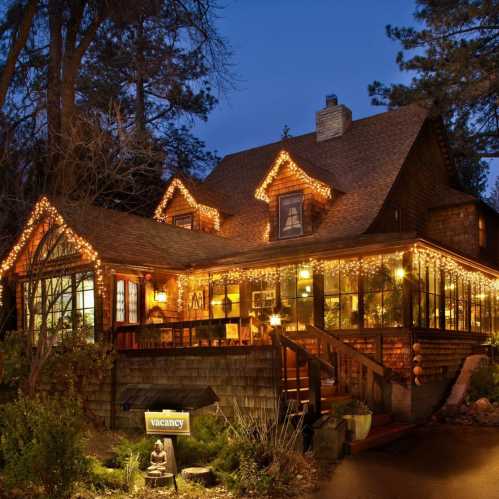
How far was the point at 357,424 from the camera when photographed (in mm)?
11406

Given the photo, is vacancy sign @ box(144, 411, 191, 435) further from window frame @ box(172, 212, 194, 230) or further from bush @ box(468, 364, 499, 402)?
window frame @ box(172, 212, 194, 230)

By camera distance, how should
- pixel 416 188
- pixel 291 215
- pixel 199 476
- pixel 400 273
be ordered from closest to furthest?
pixel 199 476, pixel 400 273, pixel 291 215, pixel 416 188

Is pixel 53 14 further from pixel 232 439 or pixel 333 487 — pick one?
pixel 333 487

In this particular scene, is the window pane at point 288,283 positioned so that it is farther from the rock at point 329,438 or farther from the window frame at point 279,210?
the rock at point 329,438

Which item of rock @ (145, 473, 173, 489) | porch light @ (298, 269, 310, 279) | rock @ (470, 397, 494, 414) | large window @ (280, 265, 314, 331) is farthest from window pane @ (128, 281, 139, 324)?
rock @ (470, 397, 494, 414)

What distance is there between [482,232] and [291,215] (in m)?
6.71

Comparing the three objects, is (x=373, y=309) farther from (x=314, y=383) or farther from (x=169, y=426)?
(x=169, y=426)

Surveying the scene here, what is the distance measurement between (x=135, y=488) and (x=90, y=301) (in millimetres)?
8834

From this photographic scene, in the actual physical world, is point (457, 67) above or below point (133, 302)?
above

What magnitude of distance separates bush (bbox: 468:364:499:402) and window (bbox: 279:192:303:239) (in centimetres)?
648

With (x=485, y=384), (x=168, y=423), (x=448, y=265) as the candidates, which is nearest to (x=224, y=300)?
(x=448, y=265)

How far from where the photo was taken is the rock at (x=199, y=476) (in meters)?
9.13

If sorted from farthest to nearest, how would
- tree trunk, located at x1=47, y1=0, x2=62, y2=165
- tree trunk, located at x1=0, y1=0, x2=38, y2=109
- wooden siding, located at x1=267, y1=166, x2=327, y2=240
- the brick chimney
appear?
the brick chimney, wooden siding, located at x1=267, y1=166, x2=327, y2=240, tree trunk, located at x1=47, y1=0, x2=62, y2=165, tree trunk, located at x1=0, y1=0, x2=38, y2=109

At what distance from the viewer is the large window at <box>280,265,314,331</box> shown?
56.2 ft
